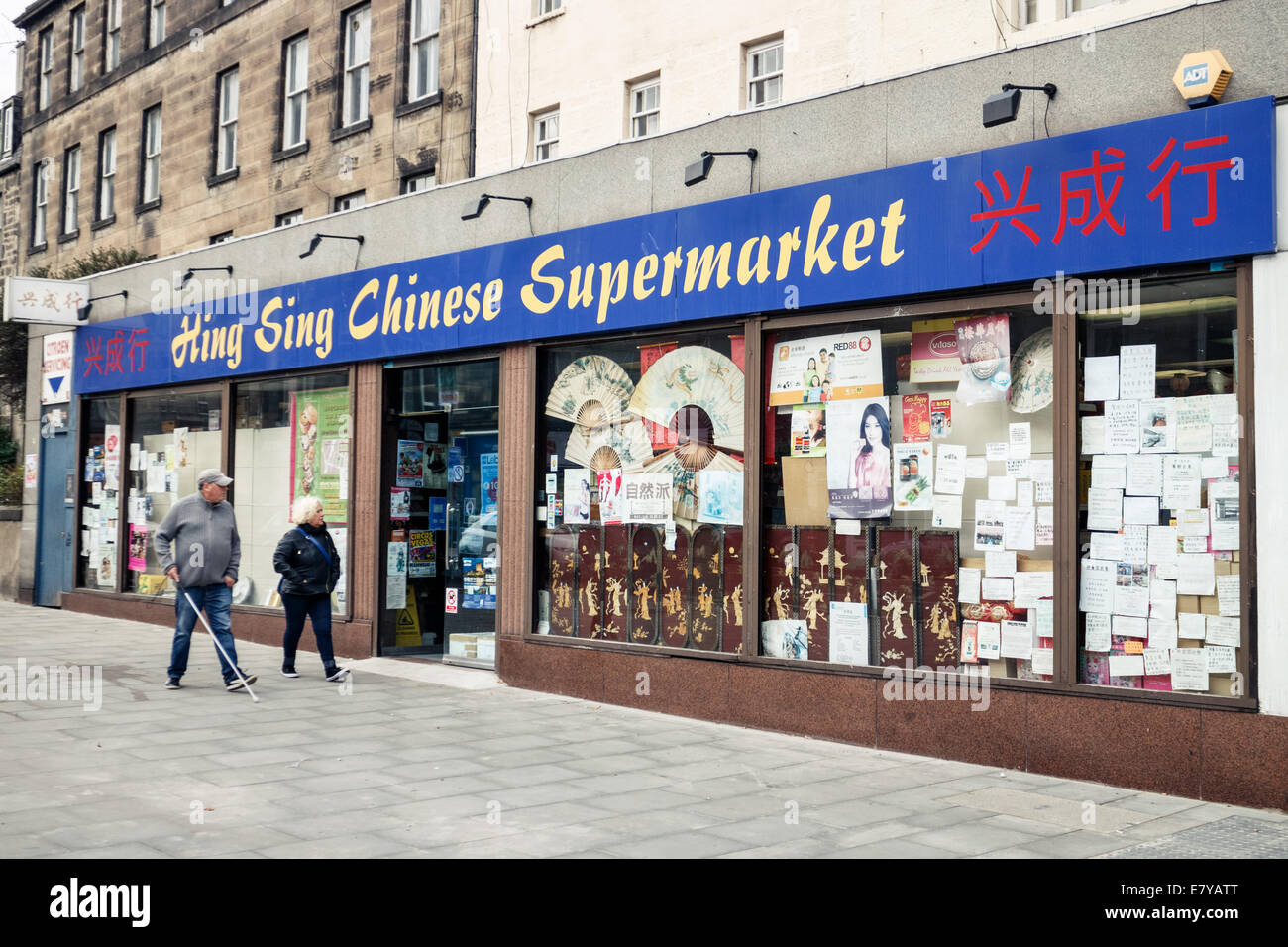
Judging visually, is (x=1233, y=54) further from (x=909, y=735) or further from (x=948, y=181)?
(x=909, y=735)

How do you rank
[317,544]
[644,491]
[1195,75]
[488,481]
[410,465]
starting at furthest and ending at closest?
[410,465] → [488,481] → [317,544] → [644,491] → [1195,75]

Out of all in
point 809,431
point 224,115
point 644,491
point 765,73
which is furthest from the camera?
point 224,115

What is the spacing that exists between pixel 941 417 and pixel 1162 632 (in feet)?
6.68

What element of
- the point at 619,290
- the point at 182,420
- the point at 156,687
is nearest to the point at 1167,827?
the point at 619,290

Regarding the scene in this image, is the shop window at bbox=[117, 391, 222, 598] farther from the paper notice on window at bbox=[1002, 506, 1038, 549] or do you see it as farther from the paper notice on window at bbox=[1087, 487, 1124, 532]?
the paper notice on window at bbox=[1087, 487, 1124, 532]

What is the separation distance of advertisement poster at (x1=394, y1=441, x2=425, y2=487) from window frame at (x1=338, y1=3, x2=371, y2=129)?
7.66 meters

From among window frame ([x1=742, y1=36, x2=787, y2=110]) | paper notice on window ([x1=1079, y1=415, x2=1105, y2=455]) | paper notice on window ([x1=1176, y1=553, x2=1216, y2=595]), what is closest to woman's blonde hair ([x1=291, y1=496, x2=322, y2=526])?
paper notice on window ([x1=1079, y1=415, x2=1105, y2=455])

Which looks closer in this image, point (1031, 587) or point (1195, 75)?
point (1195, 75)

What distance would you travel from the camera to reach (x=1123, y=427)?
7.63m

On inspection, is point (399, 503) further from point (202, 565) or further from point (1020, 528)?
point (1020, 528)

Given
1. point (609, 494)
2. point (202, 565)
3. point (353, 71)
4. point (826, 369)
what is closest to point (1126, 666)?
point (826, 369)

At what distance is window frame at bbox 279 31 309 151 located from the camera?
19.6m

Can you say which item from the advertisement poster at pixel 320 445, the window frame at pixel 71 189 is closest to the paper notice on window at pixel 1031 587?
the advertisement poster at pixel 320 445

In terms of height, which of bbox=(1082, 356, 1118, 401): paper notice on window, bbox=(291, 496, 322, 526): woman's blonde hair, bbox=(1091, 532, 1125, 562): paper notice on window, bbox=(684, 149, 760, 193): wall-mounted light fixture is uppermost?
bbox=(684, 149, 760, 193): wall-mounted light fixture
